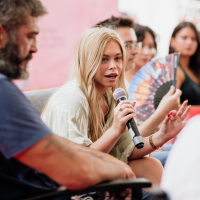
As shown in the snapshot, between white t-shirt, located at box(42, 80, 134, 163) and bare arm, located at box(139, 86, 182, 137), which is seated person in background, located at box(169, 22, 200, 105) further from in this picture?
white t-shirt, located at box(42, 80, 134, 163)

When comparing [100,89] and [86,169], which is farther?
[100,89]

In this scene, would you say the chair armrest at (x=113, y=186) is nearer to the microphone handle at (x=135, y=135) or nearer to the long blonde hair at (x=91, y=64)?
the microphone handle at (x=135, y=135)

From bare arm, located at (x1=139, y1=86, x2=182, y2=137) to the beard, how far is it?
3.84ft


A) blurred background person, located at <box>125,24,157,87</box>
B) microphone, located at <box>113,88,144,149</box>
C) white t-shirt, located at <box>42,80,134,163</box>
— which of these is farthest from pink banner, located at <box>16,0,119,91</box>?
microphone, located at <box>113,88,144,149</box>

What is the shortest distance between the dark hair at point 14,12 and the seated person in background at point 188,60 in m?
2.38

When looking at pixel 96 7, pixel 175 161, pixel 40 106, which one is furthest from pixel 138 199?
pixel 96 7

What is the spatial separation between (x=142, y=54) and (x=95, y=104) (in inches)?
54.1

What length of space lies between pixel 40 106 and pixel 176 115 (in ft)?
2.99

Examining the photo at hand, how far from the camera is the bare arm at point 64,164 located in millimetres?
814

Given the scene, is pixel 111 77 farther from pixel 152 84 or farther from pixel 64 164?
pixel 64 164

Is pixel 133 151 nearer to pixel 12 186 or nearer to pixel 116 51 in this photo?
pixel 116 51

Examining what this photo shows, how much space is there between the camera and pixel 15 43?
87cm

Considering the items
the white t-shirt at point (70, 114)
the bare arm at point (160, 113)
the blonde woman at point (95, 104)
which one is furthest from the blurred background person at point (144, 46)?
the white t-shirt at point (70, 114)

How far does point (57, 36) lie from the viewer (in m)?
3.19
